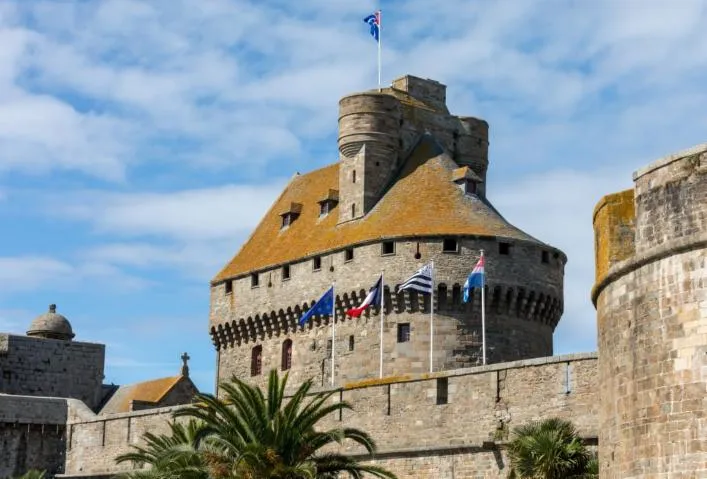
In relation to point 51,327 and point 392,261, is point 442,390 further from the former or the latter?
point 51,327

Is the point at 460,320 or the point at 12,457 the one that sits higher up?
the point at 460,320

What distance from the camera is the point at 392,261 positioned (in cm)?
4150

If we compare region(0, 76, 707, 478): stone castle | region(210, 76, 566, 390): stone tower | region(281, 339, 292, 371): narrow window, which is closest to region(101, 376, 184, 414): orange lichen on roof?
region(0, 76, 707, 478): stone castle

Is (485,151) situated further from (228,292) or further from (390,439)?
(390,439)

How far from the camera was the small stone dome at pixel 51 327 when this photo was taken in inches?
2121

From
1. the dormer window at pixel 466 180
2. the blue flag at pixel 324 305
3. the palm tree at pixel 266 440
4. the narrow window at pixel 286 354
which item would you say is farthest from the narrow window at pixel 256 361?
the palm tree at pixel 266 440

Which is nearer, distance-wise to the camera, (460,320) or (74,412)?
(460,320)

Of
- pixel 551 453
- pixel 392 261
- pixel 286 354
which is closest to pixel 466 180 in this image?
pixel 392 261

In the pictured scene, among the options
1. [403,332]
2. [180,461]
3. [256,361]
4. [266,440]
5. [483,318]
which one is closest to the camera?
[266,440]

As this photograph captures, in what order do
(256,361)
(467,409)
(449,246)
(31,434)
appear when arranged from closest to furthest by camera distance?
(467,409)
(449,246)
(31,434)
(256,361)

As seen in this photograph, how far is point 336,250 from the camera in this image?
4291 centimetres

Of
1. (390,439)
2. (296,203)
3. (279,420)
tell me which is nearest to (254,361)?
(296,203)

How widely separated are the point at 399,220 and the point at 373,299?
10.5 ft

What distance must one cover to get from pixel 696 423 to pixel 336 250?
2745cm
